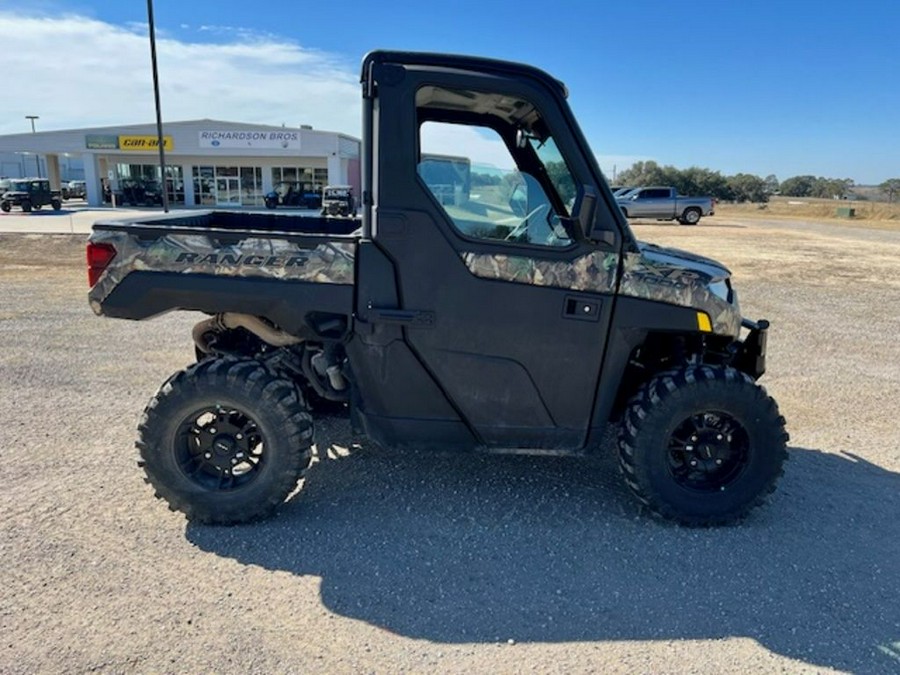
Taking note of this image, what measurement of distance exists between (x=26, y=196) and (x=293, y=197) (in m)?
14.4

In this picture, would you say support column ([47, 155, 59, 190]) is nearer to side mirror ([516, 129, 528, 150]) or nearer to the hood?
side mirror ([516, 129, 528, 150])

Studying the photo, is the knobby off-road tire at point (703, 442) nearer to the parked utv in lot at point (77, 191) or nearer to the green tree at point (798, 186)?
the parked utv in lot at point (77, 191)

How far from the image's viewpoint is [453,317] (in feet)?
11.1

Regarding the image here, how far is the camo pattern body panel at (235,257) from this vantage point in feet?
11.0

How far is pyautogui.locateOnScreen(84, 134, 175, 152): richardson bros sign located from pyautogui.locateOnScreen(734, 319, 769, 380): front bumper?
43214 millimetres

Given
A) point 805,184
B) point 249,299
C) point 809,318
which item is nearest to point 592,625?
point 249,299

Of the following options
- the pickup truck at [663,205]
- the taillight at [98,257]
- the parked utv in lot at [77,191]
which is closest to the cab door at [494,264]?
the taillight at [98,257]

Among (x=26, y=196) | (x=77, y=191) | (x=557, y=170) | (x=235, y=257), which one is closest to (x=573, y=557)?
(x=557, y=170)

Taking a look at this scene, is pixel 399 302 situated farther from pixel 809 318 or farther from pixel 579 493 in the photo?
pixel 809 318

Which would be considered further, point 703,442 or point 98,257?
point 703,442

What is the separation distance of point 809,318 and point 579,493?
7.51 m

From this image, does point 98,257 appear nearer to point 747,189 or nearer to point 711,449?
point 711,449

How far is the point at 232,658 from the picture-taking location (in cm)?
253

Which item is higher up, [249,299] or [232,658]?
[249,299]
